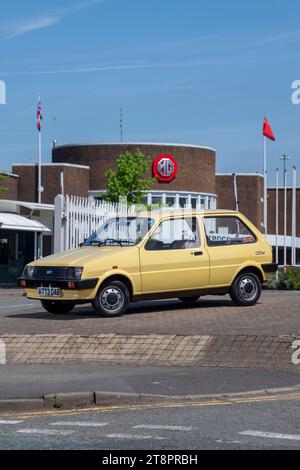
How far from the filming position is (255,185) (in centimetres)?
8206

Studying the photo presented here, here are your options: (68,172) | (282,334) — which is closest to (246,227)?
(282,334)

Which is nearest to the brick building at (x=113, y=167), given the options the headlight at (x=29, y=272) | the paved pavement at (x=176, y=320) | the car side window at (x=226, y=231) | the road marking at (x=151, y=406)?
the car side window at (x=226, y=231)

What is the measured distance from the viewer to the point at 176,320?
1516 cm

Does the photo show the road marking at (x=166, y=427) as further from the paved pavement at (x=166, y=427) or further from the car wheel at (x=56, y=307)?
the car wheel at (x=56, y=307)

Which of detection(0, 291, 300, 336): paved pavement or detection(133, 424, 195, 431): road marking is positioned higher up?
detection(0, 291, 300, 336): paved pavement

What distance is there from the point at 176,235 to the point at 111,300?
1751mm

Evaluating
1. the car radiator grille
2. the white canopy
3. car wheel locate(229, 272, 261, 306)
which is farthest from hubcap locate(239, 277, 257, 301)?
the white canopy

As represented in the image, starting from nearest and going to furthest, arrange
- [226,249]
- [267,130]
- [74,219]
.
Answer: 1. [226,249]
2. [74,219]
3. [267,130]

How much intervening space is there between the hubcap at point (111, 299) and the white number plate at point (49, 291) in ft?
2.35

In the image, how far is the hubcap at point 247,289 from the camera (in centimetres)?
1692

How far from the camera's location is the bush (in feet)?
83.8

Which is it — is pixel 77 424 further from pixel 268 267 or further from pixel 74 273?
pixel 268 267

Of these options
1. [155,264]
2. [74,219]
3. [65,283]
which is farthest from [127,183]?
[65,283]

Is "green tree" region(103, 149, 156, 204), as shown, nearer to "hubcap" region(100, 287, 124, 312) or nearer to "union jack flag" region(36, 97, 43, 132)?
"union jack flag" region(36, 97, 43, 132)
